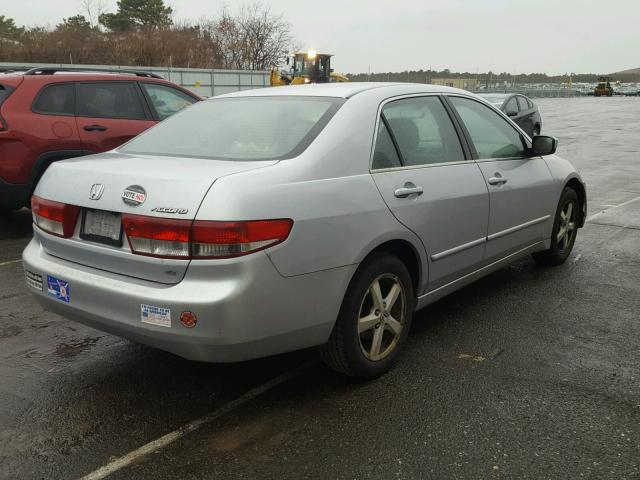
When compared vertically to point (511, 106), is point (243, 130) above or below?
above

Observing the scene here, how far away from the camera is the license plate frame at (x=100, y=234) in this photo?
2988mm

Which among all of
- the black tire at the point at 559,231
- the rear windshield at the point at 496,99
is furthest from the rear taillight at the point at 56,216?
the rear windshield at the point at 496,99

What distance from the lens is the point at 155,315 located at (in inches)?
111

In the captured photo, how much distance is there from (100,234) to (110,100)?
15.6ft

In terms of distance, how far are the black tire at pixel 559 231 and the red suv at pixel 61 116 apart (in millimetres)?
4630

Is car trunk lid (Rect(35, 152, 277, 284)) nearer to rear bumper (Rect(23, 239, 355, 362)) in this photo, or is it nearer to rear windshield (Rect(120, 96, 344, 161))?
rear bumper (Rect(23, 239, 355, 362))

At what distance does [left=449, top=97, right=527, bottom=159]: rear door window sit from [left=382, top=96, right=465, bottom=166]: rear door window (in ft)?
0.79

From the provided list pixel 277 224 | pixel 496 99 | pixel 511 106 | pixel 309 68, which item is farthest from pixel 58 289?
pixel 309 68

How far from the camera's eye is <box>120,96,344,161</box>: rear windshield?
3328 mm

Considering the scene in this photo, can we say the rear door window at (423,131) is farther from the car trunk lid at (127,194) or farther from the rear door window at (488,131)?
the car trunk lid at (127,194)

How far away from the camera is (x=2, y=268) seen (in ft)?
18.7

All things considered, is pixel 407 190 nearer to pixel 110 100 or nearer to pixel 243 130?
pixel 243 130

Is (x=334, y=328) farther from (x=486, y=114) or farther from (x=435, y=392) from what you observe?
(x=486, y=114)

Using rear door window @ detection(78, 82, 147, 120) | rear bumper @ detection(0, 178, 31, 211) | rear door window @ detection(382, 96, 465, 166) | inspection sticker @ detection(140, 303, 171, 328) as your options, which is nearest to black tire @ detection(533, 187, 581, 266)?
rear door window @ detection(382, 96, 465, 166)
